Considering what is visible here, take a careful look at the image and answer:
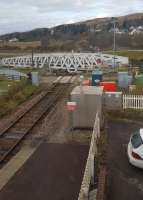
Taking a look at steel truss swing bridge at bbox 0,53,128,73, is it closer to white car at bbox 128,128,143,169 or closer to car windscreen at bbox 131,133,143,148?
car windscreen at bbox 131,133,143,148

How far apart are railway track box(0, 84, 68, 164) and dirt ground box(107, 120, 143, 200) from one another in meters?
3.89

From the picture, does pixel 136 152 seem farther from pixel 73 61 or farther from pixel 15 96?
pixel 73 61

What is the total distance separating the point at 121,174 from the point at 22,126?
865 centimetres

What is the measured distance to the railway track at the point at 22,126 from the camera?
Result: 1581 centimetres

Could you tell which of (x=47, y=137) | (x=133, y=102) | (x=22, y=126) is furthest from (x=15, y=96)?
(x=47, y=137)

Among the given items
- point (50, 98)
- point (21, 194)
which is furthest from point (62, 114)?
point (21, 194)

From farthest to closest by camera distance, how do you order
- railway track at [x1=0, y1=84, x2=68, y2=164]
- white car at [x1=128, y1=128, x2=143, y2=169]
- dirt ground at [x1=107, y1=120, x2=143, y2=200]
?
railway track at [x1=0, y1=84, x2=68, y2=164], white car at [x1=128, y1=128, x2=143, y2=169], dirt ground at [x1=107, y1=120, x2=143, y2=200]

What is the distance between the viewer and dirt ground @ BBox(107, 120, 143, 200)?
421 inches

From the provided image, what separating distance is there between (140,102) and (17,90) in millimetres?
13008

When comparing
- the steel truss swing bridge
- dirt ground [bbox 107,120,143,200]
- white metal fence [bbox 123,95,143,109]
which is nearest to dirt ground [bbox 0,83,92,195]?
dirt ground [bbox 107,120,143,200]

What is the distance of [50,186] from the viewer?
11.4 meters

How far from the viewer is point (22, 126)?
1983cm

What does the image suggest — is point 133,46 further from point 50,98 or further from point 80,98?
point 80,98

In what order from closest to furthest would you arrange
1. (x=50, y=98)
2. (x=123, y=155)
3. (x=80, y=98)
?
(x=123, y=155) < (x=80, y=98) < (x=50, y=98)
